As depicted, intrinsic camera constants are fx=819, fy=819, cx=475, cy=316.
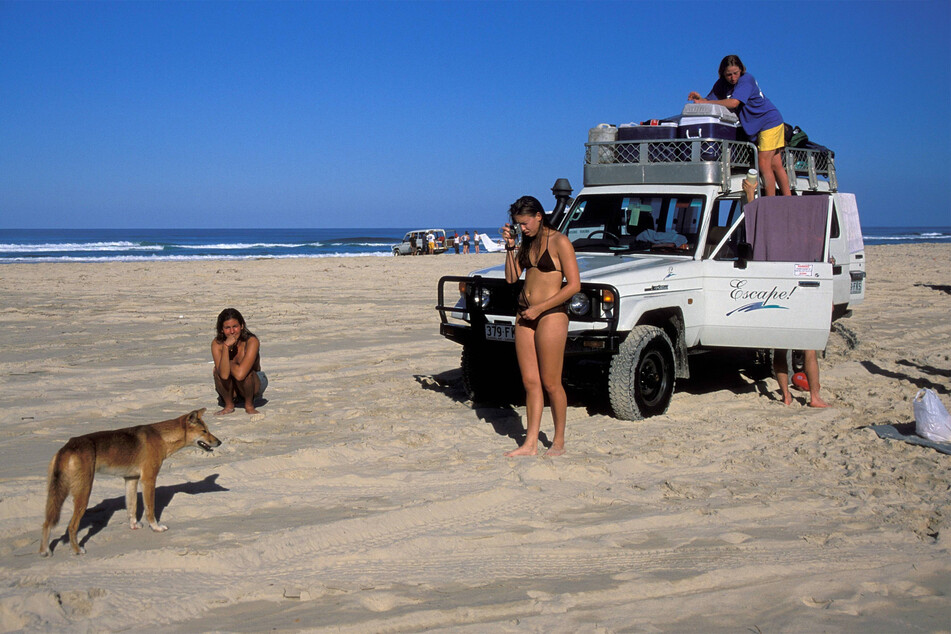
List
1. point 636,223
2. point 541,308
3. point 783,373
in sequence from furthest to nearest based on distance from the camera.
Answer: point 636,223
point 783,373
point 541,308

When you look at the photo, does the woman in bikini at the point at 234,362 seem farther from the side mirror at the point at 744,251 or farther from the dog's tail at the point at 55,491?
the side mirror at the point at 744,251

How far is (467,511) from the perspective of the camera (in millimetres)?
4684

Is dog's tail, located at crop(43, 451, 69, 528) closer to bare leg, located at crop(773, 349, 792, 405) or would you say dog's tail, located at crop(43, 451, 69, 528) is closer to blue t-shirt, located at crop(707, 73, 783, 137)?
bare leg, located at crop(773, 349, 792, 405)

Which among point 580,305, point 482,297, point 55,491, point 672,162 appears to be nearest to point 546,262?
point 580,305

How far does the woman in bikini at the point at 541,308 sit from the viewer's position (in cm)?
543

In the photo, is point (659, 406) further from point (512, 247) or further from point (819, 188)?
point (819, 188)

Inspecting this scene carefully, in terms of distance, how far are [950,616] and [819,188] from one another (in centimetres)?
670

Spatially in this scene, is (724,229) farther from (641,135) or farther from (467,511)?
(467,511)

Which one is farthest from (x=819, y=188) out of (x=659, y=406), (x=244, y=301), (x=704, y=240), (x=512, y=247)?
(x=244, y=301)

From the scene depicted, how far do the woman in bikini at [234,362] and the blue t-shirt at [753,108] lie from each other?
512cm

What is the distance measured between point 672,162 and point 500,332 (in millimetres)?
2511

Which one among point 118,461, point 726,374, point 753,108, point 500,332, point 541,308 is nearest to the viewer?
point 118,461

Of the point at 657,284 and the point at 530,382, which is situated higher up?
the point at 657,284

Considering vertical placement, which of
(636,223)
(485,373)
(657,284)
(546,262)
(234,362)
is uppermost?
(636,223)
